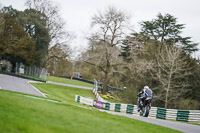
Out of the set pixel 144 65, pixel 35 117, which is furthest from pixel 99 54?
pixel 35 117

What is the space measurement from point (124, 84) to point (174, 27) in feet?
42.7

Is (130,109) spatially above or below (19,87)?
below

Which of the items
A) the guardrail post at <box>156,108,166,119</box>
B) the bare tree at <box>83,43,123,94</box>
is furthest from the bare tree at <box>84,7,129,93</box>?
the guardrail post at <box>156,108,166,119</box>

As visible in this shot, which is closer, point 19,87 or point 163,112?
point 163,112

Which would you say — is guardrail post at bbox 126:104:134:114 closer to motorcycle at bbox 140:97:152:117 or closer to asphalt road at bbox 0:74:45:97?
asphalt road at bbox 0:74:45:97

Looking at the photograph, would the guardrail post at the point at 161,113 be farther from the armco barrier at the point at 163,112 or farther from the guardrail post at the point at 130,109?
the guardrail post at the point at 130,109

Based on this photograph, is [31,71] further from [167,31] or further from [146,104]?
[146,104]

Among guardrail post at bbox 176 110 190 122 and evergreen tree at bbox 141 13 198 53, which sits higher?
evergreen tree at bbox 141 13 198 53

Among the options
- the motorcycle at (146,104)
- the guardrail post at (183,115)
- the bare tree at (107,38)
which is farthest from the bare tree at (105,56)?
the motorcycle at (146,104)

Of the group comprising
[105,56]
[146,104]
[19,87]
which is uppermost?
[105,56]

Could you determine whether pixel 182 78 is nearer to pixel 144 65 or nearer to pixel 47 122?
pixel 144 65

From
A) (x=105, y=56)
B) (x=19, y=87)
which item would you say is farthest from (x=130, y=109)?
(x=105, y=56)

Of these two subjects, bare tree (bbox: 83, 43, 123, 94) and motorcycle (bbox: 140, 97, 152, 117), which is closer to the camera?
motorcycle (bbox: 140, 97, 152, 117)

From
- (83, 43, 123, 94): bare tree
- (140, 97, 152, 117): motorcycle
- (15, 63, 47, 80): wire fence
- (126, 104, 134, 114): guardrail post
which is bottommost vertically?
(126, 104, 134, 114): guardrail post
